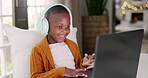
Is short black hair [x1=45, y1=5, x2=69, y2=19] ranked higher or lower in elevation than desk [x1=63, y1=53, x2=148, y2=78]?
higher

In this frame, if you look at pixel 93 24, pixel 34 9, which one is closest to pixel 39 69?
pixel 34 9

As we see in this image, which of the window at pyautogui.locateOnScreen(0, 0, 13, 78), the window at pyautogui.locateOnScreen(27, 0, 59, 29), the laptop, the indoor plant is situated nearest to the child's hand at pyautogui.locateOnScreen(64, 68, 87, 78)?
the laptop

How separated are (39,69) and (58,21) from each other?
0.81 ft

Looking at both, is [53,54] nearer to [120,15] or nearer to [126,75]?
[126,75]

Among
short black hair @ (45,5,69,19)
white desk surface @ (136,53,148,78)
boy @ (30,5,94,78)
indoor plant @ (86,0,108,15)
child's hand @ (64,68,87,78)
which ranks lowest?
white desk surface @ (136,53,148,78)

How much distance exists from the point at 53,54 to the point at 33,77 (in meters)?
0.16

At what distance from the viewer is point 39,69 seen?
120 centimetres

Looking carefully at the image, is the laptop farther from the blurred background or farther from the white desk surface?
the blurred background

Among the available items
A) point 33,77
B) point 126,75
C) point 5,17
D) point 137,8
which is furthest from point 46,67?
point 137,8

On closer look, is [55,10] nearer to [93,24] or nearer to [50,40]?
[50,40]

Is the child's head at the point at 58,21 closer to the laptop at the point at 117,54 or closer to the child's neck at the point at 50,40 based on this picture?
the child's neck at the point at 50,40

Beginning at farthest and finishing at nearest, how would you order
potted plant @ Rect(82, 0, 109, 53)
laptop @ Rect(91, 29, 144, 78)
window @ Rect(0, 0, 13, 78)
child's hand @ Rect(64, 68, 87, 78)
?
1. potted plant @ Rect(82, 0, 109, 53)
2. window @ Rect(0, 0, 13, 78)
3. child's hand @ Rect(64, 68, 87, 78)
4. laptop @ Rect(91, 29, 144, 78)

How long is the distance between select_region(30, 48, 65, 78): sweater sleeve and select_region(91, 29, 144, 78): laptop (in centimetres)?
29

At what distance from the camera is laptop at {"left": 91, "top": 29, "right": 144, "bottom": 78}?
0.85 m
